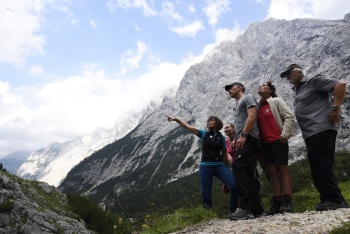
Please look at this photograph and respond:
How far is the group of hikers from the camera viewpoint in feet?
18.1

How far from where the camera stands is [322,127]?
221 inches

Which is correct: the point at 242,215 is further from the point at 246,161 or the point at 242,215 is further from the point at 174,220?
the point at 174,220

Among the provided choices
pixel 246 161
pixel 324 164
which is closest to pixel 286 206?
pixel 324 164

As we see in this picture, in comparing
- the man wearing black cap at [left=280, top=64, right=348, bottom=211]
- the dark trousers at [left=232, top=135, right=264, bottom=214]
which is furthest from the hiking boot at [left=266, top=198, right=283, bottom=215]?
the man wearing black cap at [left=280, top=64, right=348, bottom=211]

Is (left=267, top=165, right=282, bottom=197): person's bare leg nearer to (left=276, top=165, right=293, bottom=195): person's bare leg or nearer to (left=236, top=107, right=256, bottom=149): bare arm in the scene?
(left=276, top=165, right=293, bottom=195): person's bare leg

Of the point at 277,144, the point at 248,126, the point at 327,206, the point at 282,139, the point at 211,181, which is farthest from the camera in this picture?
the point at 211,181

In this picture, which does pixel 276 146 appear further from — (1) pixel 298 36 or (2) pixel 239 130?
(1) pixel 298 36

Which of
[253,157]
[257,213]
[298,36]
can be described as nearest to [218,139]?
[253,157]

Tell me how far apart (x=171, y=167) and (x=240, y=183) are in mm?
152580

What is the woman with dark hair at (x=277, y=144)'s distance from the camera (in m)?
5.98

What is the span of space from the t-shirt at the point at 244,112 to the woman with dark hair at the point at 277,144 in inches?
16.3

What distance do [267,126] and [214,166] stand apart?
6.23ft

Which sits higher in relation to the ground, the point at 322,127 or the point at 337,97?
the point at 337,97

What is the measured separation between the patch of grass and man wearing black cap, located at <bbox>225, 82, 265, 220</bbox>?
3.42ft
